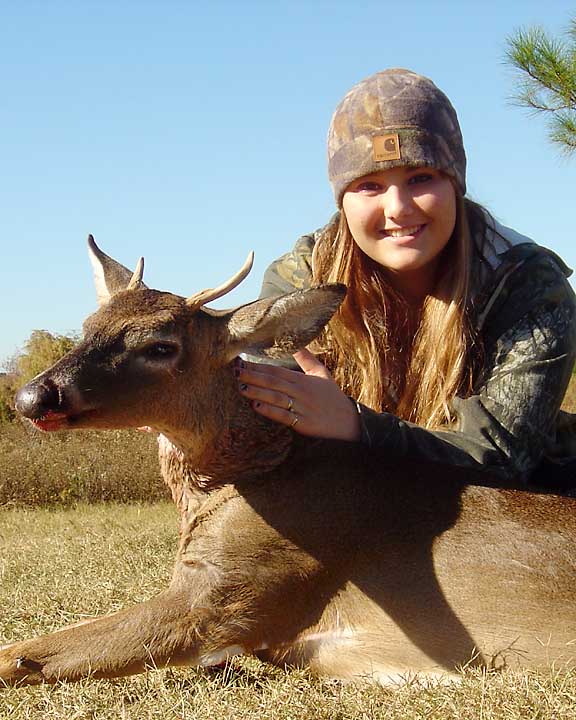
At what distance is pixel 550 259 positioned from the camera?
14.6 feet

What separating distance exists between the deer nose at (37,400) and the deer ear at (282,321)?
0.77 metres

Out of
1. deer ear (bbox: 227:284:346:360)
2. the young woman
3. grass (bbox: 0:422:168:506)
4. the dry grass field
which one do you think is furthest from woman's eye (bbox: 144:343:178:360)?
grass (bbox: 0:422:168:506)

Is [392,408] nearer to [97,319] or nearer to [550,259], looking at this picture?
[550,259]

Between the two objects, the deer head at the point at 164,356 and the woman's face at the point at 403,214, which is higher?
the woman's face at the point at 403,214

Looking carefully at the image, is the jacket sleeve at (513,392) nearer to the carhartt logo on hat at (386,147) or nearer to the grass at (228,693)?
the carhartt logo on hat at (386,147)

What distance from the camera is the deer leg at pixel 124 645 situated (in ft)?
10.7

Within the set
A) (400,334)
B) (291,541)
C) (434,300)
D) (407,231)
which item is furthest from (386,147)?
(291,541)

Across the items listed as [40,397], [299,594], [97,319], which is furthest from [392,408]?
[40,397]

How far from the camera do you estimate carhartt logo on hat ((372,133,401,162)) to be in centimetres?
423

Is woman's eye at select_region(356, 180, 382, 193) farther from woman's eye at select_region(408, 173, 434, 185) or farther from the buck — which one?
the buck

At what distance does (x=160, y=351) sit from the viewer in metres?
3.39

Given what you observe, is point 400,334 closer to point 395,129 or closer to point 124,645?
point 395,129

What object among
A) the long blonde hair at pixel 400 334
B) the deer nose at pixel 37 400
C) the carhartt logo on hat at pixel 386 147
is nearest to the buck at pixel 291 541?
the deer nose at pixel 37 400

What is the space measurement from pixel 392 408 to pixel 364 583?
1.24m
